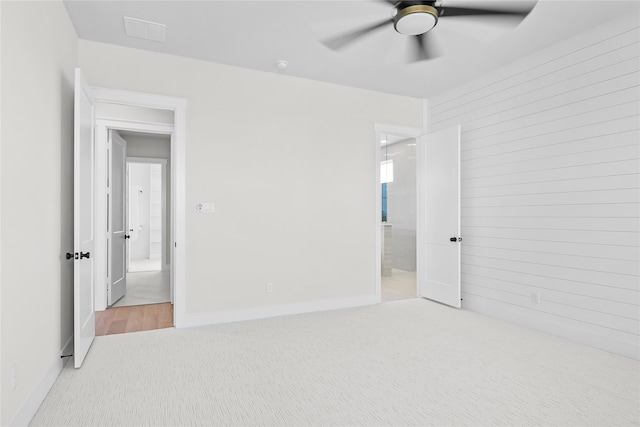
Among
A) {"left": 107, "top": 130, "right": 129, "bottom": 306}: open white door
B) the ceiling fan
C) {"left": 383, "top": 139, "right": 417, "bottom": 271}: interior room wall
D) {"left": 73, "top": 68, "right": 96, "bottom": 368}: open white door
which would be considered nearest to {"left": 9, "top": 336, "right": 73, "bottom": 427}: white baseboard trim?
{"left": 73, "top": 68, "right": 96, "bottom": 368}: open white door

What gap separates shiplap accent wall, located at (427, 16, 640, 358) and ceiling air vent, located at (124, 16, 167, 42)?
11.4 ft

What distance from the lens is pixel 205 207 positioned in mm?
3836

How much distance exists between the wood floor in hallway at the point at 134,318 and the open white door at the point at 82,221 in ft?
1.72

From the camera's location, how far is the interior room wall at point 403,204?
7.15 meters

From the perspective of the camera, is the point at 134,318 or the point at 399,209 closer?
the point at 134,318

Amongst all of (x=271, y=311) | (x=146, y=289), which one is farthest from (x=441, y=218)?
(x=146, y=289)

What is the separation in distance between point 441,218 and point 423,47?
98.9 inches

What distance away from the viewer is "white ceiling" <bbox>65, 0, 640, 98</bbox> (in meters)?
2.81

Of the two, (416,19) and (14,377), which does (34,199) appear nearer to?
(14,377)

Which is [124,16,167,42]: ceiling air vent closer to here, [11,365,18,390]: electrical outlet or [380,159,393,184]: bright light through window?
[11,365,18,390]: electrical outlet

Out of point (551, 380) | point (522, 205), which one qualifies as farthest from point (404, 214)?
point (551, 380)

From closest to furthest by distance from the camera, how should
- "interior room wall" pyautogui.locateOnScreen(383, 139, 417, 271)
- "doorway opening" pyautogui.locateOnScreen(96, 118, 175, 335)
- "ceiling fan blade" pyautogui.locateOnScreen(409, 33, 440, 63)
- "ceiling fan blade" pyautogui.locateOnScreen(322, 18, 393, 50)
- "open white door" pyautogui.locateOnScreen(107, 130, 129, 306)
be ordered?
"ceiling fan blade" pyautogui.locateOnScreen(322, 18, 393, 50), "ceiling fan blade" pyautogui.locateOnScreen(409, 33, 440, 63), "doorway opening" pyautogui.locateOnScreen(96, 118, 175, 335), "open white door" pyautogui.locateOnScreen(107, 130, 129, 306), "interior room wall" pyautogui.locateOnScreen(383, 139, 417, 271)

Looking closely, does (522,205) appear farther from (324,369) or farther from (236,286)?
(236,286)

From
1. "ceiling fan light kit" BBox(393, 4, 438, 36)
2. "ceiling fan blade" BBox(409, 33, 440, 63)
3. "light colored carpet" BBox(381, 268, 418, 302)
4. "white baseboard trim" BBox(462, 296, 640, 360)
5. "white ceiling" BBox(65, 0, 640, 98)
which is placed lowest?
"light colored carpet" BBox(381, 268, 418, 302)
